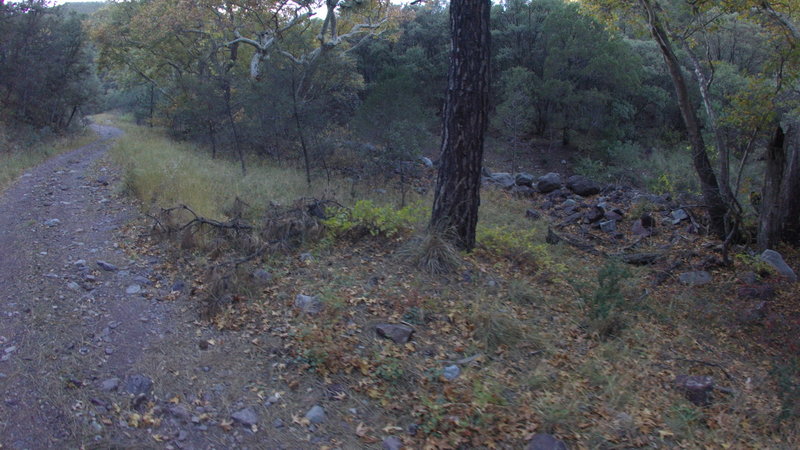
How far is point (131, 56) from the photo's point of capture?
24688 mm

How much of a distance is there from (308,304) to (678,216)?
9395mm

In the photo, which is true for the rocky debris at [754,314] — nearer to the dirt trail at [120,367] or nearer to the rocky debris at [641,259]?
the rocky debris at [641,259]

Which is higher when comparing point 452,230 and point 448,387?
point 452,230

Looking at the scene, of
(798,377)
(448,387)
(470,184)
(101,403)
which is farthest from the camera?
(470,184)

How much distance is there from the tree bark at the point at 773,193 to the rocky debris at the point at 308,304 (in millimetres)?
7938

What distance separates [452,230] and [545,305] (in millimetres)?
1462

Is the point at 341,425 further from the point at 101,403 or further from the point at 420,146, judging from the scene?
the point at 420,146

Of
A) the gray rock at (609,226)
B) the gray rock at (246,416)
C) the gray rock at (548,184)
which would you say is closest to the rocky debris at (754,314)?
the gray rock at (609,226)

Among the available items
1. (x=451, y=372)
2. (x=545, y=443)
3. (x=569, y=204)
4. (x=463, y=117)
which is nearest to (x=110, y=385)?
(x=451, y=372)

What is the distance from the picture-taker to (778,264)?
8562 millimetres

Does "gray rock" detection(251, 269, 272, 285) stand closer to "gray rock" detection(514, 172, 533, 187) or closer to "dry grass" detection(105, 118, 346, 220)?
"dry grass" detection(105, 118, 346, 220)

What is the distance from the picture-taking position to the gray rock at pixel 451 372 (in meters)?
4.24

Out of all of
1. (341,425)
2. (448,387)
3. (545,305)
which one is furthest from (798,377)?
(341,425)

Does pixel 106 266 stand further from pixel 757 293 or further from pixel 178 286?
pixel 757 293
